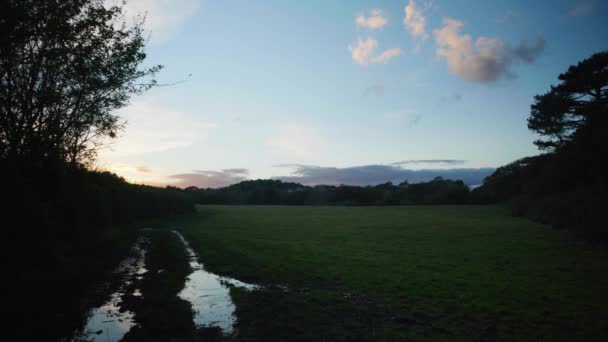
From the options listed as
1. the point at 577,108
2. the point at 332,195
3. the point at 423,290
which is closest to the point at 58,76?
the point at 423,290

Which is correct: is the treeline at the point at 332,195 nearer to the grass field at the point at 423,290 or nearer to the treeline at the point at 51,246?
the grass field at the point at 423,290

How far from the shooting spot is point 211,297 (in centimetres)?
1524

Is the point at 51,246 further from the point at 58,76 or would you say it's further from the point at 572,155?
the point at 572,155

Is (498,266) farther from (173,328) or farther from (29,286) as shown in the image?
(29,286)

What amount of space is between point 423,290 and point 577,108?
65.1 meters

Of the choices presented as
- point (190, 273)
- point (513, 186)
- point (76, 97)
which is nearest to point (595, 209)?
point (190, 273)

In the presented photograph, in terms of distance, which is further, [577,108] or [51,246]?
[577,108]

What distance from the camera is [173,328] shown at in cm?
1104

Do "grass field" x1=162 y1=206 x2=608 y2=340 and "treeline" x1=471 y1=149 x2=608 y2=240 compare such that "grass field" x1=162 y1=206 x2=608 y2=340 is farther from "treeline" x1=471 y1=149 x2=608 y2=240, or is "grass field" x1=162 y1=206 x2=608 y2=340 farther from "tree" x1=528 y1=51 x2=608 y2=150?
"tree" x1=528 y1=51 x2=608 y2=150

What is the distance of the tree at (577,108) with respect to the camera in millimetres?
53131

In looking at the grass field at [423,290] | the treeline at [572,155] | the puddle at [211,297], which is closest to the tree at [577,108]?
the treeline at [572,155]

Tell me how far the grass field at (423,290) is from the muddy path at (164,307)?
0.92 m

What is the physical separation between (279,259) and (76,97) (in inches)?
748

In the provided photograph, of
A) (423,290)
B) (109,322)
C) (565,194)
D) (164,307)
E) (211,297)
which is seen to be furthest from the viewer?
(565,194)
